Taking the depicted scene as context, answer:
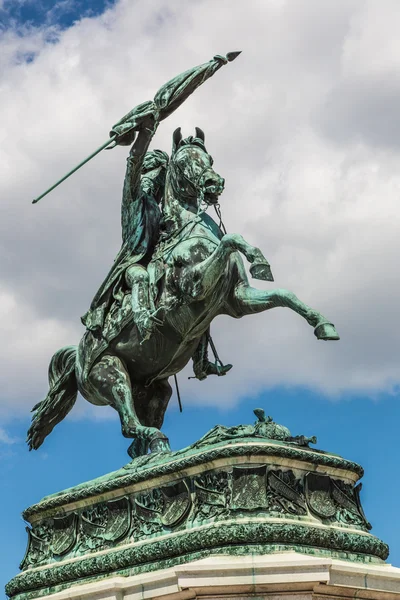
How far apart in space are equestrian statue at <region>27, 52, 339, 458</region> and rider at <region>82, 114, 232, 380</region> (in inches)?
0.6

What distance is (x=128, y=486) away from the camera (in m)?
12.7

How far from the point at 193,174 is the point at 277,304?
2.18m

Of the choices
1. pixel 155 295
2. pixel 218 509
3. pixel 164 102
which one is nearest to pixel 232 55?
pixel 164 102

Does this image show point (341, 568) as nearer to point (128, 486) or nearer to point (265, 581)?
point (265, 581)

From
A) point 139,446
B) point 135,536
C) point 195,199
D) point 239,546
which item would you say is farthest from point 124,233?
point 239,546

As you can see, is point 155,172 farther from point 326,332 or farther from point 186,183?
point 326,332

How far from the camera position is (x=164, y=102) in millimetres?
14406

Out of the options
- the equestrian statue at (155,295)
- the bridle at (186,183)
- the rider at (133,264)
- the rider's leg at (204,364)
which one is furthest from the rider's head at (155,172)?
the rider's leg at (204,364)

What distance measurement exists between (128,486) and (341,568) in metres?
2.73

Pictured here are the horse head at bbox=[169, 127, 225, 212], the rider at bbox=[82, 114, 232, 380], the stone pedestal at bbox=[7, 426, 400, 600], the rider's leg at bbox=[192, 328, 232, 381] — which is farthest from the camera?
the rider's leg at bbox=[192, 328, 232, 381]

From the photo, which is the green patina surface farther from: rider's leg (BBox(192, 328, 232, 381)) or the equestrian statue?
rider's leg (BBox(192, 328, 232, 381))

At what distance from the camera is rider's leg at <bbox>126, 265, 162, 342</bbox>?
13.5 meters

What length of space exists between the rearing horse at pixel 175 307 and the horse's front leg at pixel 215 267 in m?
0.01

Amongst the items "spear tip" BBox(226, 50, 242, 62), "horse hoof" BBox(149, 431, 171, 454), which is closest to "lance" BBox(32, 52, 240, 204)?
"spear tip" BBox(226, 50, 242, 62)
